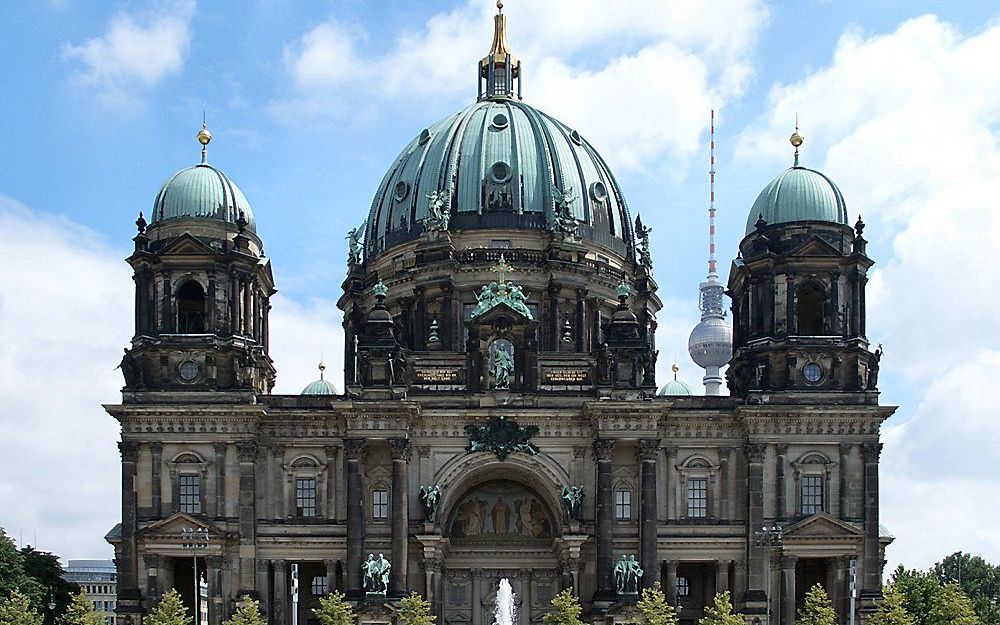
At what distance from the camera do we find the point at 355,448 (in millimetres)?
80688

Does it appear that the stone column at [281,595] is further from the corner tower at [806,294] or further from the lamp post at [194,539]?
the corner tower at [806,294]

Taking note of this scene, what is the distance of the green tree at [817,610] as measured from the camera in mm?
73875

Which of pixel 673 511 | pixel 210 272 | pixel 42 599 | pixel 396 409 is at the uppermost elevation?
pixel 210 272

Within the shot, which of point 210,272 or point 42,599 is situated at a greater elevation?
point 210,272

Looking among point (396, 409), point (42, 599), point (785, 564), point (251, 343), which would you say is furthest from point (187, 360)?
point (785, 564)

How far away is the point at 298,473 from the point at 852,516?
2944 cm

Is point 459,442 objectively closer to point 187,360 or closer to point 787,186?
point 187,360

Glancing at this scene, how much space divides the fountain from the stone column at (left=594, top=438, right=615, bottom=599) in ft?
21.1

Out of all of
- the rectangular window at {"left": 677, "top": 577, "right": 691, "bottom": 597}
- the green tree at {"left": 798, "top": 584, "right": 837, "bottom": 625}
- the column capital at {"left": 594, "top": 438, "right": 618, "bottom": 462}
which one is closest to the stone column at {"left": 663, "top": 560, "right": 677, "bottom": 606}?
the rectangular window at {"left": 677, "top": 577, "right": 691, "bottom": 597}

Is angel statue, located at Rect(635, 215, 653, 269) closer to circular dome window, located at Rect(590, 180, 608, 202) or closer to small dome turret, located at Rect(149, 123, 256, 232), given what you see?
circular dome window, located at Rect(590, 180, 608, 202)

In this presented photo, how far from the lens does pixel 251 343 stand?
8419 cm

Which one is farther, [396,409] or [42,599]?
[42,599]

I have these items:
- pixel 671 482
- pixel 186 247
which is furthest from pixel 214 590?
pixel 671 482

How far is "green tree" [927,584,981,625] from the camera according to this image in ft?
250
